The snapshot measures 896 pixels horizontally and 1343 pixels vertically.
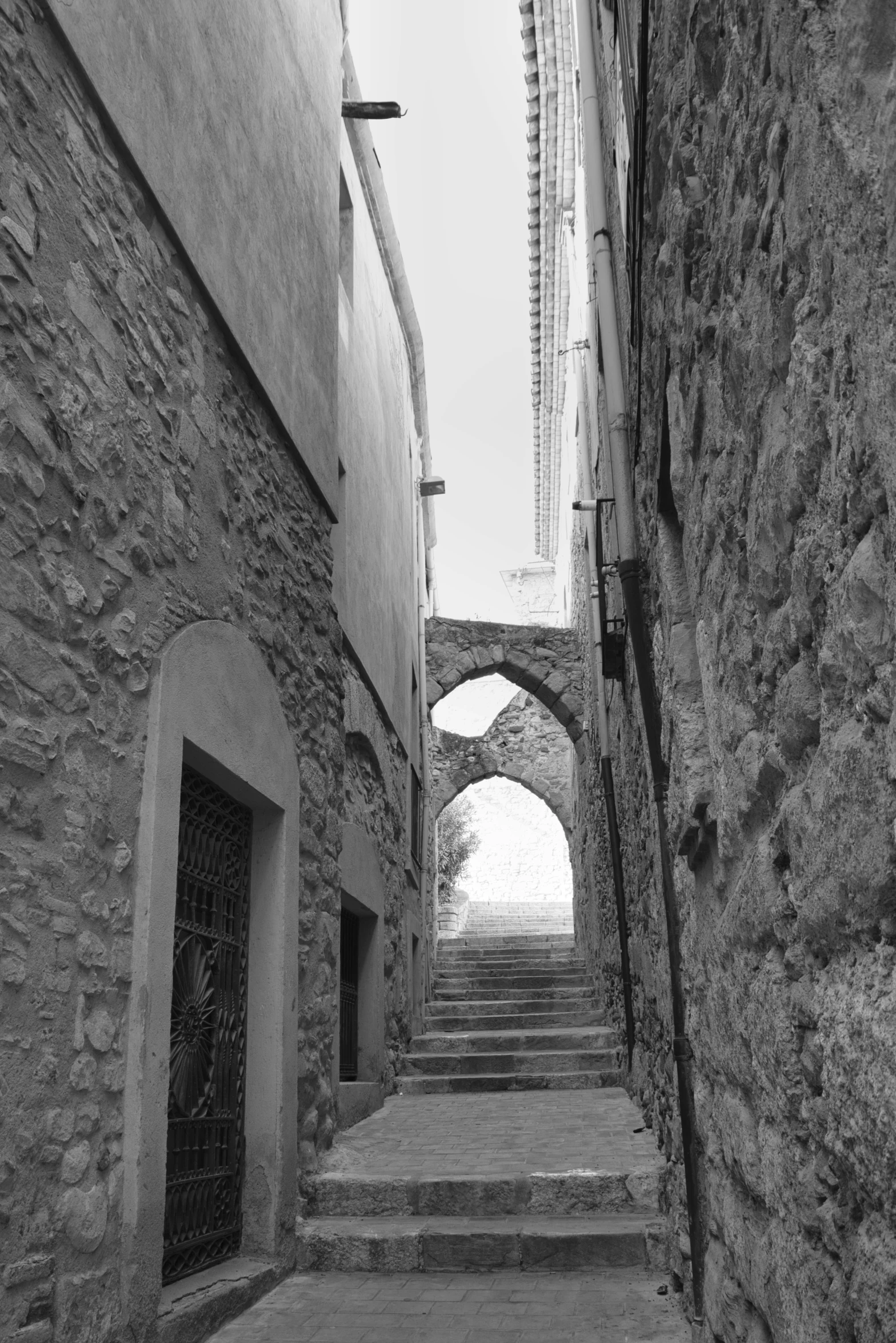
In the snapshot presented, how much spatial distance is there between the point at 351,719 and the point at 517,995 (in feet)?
17.7

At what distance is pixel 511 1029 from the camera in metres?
9.51

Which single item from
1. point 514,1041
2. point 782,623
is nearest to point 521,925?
point 514,1041

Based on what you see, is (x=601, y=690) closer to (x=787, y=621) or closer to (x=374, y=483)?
(x=374, y=483)

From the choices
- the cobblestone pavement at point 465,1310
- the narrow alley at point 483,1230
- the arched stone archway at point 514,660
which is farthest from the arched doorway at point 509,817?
the cobblestone pavement at point 465,1310

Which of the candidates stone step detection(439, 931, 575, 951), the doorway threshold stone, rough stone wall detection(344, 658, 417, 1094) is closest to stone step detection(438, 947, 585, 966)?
stone step detection(439, 931, 575, 951)

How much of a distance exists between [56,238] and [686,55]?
1563 millimetres

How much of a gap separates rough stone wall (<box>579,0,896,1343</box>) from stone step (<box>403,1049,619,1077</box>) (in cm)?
507

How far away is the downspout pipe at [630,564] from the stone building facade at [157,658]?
143 cm

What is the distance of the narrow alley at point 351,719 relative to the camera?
4.34 ft

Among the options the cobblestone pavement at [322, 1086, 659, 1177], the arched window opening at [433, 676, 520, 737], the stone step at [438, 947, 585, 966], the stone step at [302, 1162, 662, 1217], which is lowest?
the stone step at [302, 1162, 662, 1217]

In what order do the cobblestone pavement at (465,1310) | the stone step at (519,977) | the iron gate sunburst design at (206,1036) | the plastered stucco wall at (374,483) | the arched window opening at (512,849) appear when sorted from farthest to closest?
the arched window opening at (512,849)
the stone step at (519,977)
the plastered stucco wall at (374,483)
the iron gate sunburst design at (206,1036)
the cobblestone pavement at (465,1310)

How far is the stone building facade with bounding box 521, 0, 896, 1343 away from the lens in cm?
112

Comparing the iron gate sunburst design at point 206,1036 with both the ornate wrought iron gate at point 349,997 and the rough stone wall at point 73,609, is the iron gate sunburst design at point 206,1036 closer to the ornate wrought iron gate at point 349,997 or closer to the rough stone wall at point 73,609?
the rough stone wall at point 73,609

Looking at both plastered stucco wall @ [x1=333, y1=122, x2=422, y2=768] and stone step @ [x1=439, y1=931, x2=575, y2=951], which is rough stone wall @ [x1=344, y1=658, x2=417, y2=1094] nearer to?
plastered stucco wall @ [x1=333, y1=122, x2=422, y2=768]
